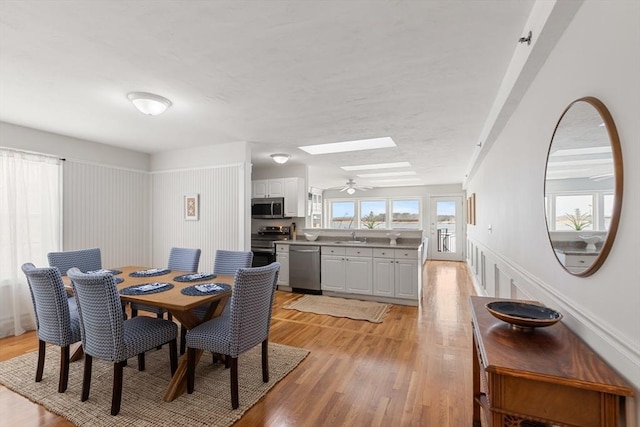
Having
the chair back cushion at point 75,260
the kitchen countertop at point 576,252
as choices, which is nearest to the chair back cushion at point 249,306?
the kitchen countertop at point 576,252

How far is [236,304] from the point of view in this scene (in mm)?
2043

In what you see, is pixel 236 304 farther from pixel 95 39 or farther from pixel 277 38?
pixel 95 39

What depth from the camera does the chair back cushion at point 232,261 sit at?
323 centimetres

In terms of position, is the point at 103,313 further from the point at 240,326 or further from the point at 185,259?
the point at 185,259

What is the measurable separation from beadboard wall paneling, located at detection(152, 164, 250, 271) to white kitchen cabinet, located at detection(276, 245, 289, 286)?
114 centimetres

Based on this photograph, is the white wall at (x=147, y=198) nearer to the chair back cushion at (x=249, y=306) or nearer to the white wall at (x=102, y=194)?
the white wall at (x=102, y=194)

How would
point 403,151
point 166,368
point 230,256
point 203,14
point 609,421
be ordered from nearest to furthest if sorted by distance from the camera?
point 609,421, point 203,14, point 166,368, point 230,256, point 403,151

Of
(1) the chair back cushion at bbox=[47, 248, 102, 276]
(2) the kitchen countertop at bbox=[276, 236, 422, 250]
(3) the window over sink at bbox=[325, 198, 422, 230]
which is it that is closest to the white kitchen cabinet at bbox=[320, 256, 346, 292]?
(2) the kitchen countertop at bbox=[276, 236, 422, 250]

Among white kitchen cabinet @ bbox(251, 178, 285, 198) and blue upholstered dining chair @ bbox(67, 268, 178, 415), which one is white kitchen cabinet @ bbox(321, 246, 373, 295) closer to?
white kitchen cabinet @ bbox(251, 178, 285, 198)

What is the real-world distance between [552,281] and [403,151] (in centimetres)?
350

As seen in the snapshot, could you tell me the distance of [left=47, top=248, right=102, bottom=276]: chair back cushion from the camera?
123 inches

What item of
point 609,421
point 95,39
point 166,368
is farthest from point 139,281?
point 609,421

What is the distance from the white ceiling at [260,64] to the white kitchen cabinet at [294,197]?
2180mm

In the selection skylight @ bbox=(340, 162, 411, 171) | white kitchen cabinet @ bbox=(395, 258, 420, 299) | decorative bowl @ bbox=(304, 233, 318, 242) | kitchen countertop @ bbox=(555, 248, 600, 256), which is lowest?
white kitchen cabinet @ bbox=(395, 258, 420, 299)
